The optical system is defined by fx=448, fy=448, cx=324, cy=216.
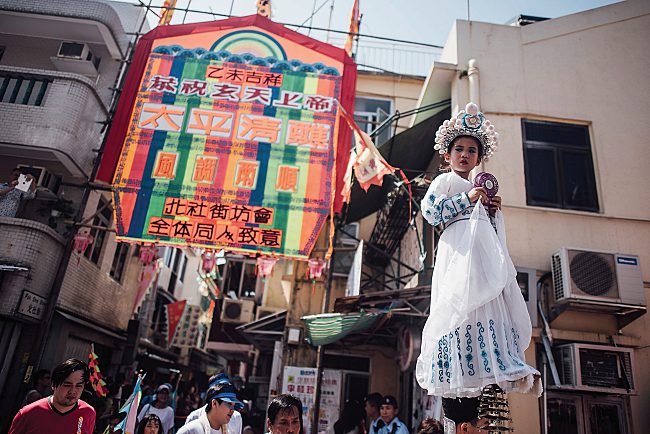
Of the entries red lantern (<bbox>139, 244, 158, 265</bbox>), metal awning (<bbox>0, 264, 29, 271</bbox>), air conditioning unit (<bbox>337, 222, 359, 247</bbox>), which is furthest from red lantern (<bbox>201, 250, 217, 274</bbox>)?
air conditioning unit (<bbox>337, 222, 359, 247</bbox>)

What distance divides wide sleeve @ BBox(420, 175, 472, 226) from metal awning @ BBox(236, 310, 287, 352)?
32.2 feet

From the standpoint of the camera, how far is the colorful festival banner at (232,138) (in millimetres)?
8680

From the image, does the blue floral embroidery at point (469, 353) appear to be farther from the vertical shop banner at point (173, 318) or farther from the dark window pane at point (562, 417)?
the vertical shop banner at point (173, 318)

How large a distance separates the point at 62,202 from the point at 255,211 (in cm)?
502

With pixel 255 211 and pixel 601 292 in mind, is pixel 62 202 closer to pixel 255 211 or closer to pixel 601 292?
pixel 255 211

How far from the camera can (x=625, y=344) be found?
6.76m

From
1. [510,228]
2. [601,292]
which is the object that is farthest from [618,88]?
[601,292]

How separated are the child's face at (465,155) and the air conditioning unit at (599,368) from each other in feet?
14.7

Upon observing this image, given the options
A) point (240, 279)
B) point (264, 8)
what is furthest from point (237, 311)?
point (264, 8)

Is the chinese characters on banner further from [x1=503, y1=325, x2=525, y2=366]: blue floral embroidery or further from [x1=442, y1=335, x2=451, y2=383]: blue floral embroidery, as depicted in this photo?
[x1=503, y1=325, x2=525, y2=366]: blue floral embroidery

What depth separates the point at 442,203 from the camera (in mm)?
3139

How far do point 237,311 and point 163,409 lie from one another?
8.33 meters

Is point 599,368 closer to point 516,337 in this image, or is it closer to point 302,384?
point 516,337

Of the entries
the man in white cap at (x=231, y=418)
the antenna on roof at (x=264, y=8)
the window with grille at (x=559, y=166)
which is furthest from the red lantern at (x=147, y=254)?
the window with grille at (x=559, y=166)
